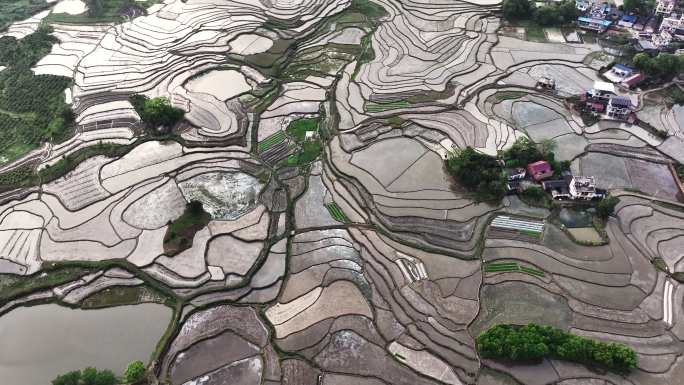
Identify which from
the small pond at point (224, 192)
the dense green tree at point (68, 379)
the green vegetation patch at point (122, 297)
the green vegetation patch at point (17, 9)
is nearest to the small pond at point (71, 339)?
the green vegetation patch at point (122, 297)

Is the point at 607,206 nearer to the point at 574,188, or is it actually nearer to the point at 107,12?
the point at 574,188

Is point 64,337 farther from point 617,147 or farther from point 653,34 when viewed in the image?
point 653,34

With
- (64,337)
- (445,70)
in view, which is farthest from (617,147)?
(64,337)

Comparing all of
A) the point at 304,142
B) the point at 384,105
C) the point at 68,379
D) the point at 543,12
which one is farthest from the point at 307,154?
the point at 543,12

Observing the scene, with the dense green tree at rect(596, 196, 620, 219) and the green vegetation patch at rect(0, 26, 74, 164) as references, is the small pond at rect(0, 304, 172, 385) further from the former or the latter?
the dense green tree at rect(596, 196, 620, 219)

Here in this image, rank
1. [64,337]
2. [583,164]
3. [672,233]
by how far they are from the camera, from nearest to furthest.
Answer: [64,337]
[672,233]
[583,164]

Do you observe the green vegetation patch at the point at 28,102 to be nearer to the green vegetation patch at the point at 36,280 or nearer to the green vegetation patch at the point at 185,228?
the green vegetation patch at the point at 36,280
